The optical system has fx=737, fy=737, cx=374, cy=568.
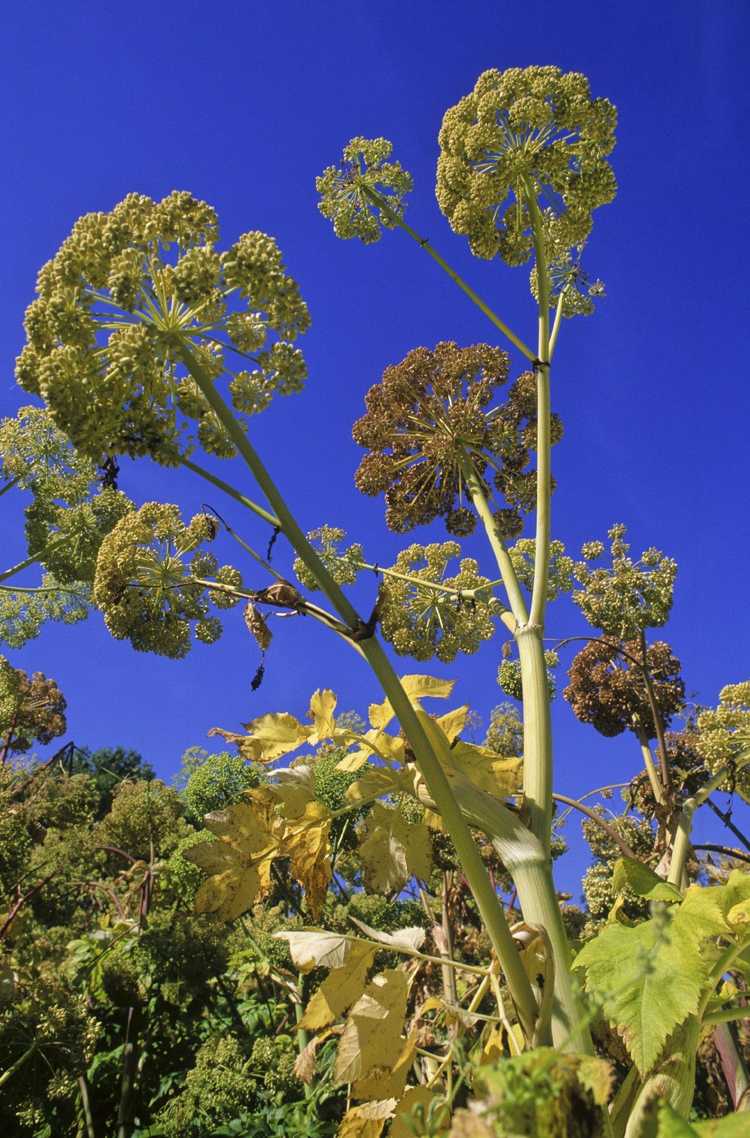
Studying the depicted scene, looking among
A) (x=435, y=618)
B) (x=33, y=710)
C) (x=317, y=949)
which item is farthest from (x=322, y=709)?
(x=33, y=710)

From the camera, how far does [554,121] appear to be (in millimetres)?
2906

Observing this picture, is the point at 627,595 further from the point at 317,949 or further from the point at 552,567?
the point at 317,949

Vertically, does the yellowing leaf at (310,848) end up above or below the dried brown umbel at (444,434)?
below

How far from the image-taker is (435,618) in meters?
4.09

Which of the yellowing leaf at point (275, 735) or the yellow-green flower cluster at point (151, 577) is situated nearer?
the yellowing leaf at point (275, 735)

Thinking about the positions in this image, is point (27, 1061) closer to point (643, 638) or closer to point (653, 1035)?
point (643, 638)

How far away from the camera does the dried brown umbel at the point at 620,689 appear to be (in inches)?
196

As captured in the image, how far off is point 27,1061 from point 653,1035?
15.7 ft

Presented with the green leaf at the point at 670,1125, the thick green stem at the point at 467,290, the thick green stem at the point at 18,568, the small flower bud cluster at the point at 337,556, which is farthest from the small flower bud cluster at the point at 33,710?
the green leaf at the point at 670,1125

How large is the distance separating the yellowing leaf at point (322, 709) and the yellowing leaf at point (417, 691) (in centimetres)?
11

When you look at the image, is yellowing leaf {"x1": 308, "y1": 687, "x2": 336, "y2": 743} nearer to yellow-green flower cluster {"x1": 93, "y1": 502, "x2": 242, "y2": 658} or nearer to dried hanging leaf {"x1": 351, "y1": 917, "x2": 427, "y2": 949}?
dried hanging leaf {"x1": 351, "y1": 917, "x2": 427, "y2": 949}

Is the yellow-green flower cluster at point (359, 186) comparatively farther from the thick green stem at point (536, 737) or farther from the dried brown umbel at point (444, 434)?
the thick green stem at point (536, 737)

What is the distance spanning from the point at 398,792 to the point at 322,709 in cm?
32

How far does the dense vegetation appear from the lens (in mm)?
1306
